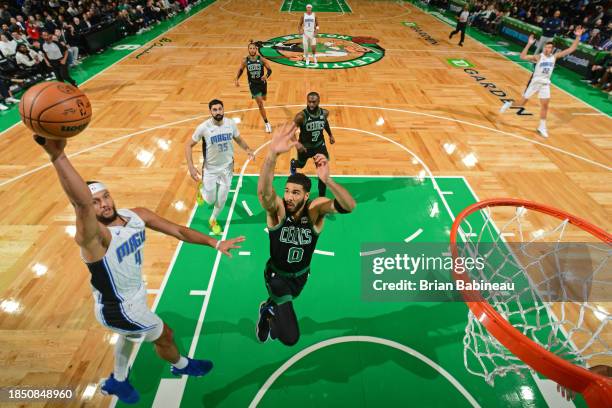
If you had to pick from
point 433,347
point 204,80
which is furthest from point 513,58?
point 433,347

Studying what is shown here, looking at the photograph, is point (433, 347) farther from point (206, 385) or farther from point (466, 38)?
point (466, 38)

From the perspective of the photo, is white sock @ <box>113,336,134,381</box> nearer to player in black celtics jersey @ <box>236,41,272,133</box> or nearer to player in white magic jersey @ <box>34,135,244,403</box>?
player in white magic jersey @ <box>34,135,244,403</box>

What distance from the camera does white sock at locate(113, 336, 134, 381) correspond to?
330cm

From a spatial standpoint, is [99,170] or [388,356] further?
[99,170]

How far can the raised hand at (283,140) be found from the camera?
2949mm

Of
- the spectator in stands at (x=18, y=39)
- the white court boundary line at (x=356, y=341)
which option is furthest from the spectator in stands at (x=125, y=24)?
the white court boundary line at (x=356, y=341)

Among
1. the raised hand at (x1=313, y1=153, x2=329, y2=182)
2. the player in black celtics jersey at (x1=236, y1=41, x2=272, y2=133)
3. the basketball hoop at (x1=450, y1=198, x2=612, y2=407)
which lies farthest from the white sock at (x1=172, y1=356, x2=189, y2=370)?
the player in black celtics jersey at (x1=236, y1=41, x2=272, y2=133)

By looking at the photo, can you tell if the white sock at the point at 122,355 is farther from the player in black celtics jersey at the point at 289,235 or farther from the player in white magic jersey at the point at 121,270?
the player in black celtics jersey at the point at 289,235

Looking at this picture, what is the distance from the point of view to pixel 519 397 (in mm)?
3836

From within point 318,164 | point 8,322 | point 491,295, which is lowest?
point 8,322

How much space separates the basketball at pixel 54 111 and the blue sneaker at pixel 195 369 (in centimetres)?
263

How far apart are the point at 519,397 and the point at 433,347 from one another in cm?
97

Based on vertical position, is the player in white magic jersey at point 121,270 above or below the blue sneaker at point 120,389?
above

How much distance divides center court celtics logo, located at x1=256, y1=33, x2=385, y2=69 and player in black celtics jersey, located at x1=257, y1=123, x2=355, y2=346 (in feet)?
39.5
